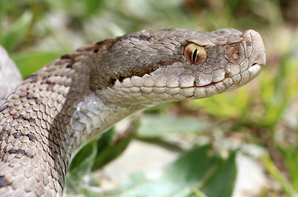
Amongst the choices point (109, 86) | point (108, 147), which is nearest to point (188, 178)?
point (108, 147)

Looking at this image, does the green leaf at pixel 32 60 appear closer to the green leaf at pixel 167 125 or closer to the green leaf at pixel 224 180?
the green leaf at pixel 167 125

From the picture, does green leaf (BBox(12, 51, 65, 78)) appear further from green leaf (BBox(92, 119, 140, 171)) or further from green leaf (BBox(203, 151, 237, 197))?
green leaf (BBox(203, 151, 237, 197))

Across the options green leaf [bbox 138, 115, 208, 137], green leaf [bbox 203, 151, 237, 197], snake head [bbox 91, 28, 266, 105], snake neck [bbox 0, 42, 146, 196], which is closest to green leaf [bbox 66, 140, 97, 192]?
snake neck [bbox 0, 42, 146, 196]

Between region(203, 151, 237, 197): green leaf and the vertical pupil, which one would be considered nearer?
the vertical pupil

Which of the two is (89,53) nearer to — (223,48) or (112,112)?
(112,112)

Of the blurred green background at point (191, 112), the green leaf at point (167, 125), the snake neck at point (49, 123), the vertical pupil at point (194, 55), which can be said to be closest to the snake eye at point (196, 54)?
the vertical pupil at point (194, 55)

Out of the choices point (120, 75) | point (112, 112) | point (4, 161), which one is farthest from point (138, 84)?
point (4, 161)

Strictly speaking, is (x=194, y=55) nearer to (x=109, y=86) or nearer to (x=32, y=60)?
(x=109, y=86)
